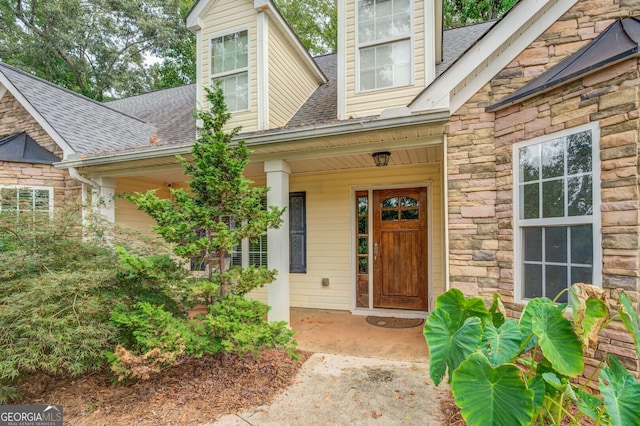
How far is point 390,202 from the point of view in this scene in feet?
17.7

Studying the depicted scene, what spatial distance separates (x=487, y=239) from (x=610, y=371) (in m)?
1.62

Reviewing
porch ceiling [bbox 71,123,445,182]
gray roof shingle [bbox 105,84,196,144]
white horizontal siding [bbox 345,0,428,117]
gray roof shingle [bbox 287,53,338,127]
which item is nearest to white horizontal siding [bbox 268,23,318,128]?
gray roof shingle [bbox 287,53,338,127]

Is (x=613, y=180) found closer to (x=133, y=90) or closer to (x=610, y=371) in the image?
(x=610, y=371)

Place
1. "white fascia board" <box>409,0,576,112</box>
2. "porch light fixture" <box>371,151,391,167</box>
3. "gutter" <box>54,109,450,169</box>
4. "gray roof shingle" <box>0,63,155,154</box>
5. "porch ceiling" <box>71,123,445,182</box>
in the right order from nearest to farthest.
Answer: "white fascia board" <box>409,0,576,112</box> → "gutter" <box>54,109,450,169</box> → "porch ceiling" <box>71,123,445,182</box> → "porch light fixture" <box>371,151,391,167</box> → "gray roof shingle" <box>0,63,155,154</box>

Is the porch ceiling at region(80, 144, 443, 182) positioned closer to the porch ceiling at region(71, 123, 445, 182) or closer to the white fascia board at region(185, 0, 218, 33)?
the porch ceiling at region(71, 123, 445, 182)

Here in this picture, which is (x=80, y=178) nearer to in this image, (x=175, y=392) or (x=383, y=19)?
(x=175, y=392)

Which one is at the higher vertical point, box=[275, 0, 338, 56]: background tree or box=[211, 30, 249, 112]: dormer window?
box=[275, 0, 338, 56]: background tree

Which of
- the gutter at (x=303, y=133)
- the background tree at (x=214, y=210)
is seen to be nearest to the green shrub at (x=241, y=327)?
the background tree at (x=214, y=210)

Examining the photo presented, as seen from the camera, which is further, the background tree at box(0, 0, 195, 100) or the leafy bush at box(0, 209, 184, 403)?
the background tree at box(0, 0, 195, 100)

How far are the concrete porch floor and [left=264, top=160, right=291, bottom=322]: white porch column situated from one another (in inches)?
21.7

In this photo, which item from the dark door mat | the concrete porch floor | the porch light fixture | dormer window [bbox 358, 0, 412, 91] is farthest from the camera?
the dark door mat

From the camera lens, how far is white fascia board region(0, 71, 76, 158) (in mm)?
5367

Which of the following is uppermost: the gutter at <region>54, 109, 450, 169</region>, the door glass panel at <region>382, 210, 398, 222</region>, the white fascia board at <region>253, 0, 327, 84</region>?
the white fascia board at <region>253, 0, 327, 84</region>

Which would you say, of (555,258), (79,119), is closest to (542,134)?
(555,258)
